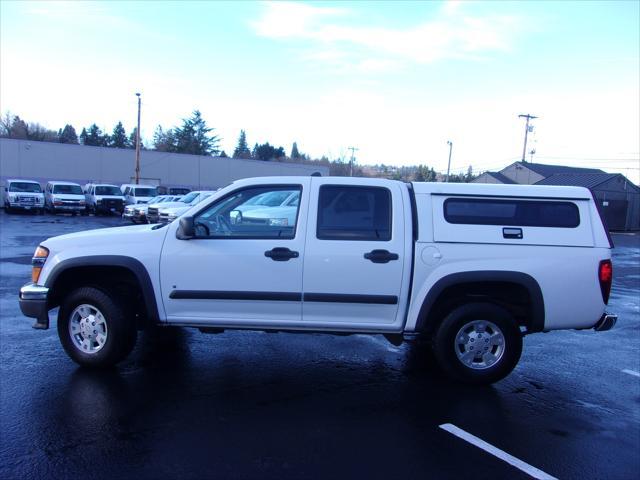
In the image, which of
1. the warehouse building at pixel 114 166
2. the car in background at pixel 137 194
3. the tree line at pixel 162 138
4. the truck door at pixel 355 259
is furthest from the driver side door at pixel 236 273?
the tree line at pixel 162 138

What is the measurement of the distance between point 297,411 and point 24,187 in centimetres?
3325

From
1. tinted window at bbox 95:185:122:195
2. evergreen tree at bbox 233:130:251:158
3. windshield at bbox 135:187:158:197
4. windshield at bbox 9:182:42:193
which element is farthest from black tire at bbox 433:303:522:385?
evergreen tree at bbox 233:130:251:158

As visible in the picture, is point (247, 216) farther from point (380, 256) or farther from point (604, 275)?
point (604, 275)

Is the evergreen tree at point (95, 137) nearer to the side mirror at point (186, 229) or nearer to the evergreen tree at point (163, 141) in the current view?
the evergreen tree at point (163, 141)

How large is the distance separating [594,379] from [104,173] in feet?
157

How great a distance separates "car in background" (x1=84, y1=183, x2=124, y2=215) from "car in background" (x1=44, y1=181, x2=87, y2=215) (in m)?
0.73

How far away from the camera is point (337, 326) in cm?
514

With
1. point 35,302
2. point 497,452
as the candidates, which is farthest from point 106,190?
point 497,452

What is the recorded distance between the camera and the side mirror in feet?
16.3

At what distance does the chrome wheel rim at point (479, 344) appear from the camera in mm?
5211

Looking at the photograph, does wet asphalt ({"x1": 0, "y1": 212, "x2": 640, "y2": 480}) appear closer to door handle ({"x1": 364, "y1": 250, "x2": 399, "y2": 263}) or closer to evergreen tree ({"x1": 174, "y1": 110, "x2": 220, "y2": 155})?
door handle ({"x1": 364, "y1": 250, "x2": 399, "y2": 263})

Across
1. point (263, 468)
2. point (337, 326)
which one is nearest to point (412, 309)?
point (337, 326)

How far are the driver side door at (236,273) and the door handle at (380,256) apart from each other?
62 cm

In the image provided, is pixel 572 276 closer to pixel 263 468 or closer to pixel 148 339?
pixel 263 468
